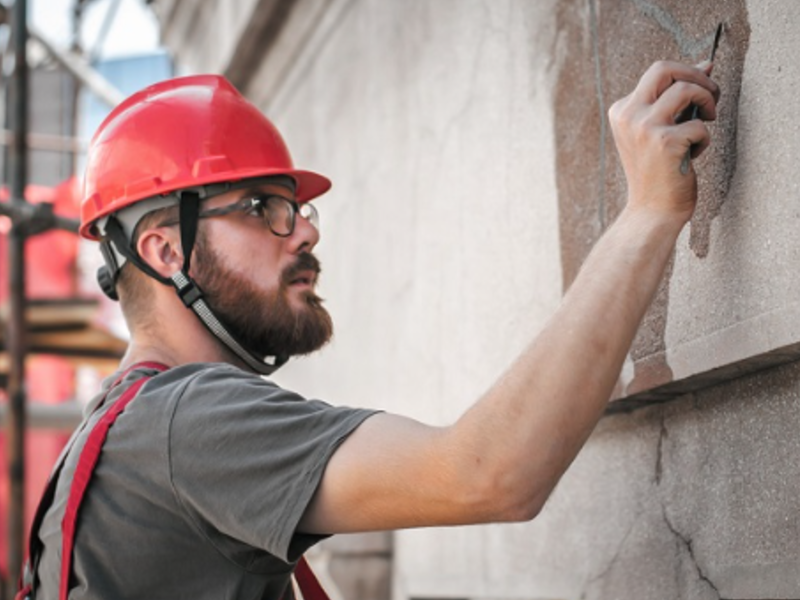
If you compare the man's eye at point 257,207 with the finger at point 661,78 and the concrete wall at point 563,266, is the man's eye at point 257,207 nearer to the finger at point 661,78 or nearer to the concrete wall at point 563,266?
the concrete wall at point 563,266

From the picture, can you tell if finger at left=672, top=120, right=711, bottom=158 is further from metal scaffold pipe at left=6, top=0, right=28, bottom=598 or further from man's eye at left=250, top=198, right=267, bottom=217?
metal scaffold pipe at left=6, top=0, right=28, bottom=598

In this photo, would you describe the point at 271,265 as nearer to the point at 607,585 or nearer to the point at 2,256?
the point at 607,585

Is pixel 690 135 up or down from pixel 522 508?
up

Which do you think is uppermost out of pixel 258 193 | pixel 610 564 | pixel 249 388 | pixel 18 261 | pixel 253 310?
pixel 258 193

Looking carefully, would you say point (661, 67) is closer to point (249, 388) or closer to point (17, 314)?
point (249, 388)

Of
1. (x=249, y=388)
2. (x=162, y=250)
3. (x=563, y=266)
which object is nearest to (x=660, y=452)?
(x=563, y=266)

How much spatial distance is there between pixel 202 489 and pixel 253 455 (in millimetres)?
121

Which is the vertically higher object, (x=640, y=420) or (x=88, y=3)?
(x=88, y=3)

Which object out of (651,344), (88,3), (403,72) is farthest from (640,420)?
(88,3)

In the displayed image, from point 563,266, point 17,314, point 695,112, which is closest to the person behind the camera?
point 695,112

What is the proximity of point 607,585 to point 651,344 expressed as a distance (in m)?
0.56

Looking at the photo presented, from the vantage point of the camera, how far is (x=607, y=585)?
2.69 metres

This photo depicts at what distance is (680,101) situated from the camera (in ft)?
6.63

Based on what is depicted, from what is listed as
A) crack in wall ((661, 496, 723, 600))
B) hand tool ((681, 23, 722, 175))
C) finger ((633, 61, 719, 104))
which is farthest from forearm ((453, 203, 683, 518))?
crack in wall ((661, 496, 723, 600))
